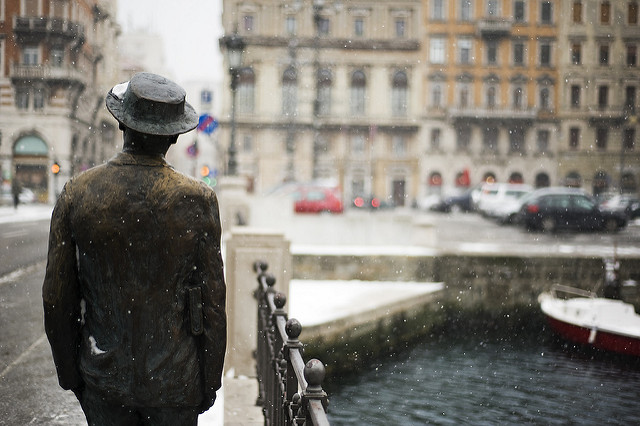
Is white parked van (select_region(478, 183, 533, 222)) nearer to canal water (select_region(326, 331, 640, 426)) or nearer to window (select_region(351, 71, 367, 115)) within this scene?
canal water (select_region(326, 331, 640, 426))

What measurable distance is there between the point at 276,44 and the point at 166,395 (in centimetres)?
4896

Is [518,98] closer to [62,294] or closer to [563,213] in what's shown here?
[563,213]

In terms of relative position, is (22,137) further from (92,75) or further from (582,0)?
(582,0)

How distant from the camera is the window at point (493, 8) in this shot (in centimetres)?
5075

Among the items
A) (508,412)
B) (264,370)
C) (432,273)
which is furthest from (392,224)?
(264,370)

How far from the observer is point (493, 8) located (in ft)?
168

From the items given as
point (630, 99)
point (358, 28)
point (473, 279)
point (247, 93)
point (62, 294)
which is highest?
point (358, 28)

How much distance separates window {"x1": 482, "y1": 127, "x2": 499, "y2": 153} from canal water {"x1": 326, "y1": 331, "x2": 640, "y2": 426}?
41080mm

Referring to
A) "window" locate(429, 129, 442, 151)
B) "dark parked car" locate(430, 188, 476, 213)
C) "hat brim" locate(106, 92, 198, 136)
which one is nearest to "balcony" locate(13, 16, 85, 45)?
"hat brim" locate(106, 92, 198, 136)

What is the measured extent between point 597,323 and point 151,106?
10.8 metres

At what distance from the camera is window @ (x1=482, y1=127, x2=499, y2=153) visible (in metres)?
52.1

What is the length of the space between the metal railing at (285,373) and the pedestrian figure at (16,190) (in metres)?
2.42

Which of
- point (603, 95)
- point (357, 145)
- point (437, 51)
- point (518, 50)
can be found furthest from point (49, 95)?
point (518, 50)

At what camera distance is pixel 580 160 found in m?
50.8
